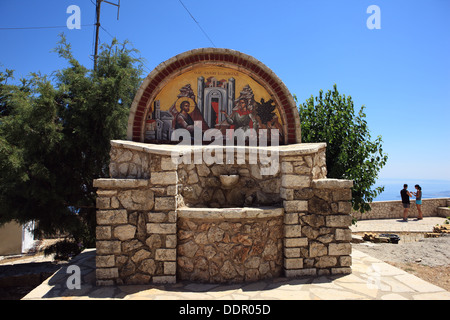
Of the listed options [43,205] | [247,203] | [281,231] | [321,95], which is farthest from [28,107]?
[321,95]

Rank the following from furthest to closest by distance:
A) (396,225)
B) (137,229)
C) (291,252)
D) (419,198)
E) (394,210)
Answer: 1. (394,210)
2. (419,198)
3. (396,225)
4. (291,252)
5. (137,229)

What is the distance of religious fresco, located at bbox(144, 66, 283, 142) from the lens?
6941 millimetres

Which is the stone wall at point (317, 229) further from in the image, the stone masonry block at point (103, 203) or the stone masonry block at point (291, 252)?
the stone masonry block at point (103, 203)

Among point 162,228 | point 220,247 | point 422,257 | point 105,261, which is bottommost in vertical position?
point 422,257

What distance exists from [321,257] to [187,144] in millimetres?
3710

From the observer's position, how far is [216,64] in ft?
23.2

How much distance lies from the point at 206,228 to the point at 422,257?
5538 mm

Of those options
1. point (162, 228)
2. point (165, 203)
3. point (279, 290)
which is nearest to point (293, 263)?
point (279, 290)

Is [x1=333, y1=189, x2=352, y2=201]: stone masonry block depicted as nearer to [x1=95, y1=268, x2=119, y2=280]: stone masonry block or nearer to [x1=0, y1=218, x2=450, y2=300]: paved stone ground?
[x1=0, y1=218, x2=450, y2=300]: paved stone ground

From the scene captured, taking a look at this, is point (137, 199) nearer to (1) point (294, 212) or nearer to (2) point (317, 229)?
(1) point (294, 212)

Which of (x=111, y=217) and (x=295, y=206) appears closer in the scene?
(x=111, y=217)

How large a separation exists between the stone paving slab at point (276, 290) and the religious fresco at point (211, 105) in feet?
11.0

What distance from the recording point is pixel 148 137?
6.93 meters

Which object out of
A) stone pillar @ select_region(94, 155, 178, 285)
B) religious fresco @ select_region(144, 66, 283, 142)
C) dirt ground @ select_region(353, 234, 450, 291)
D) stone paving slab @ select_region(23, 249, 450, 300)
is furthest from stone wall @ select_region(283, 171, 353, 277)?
religious fresco @ select_region(144, 66, 283, 142)
